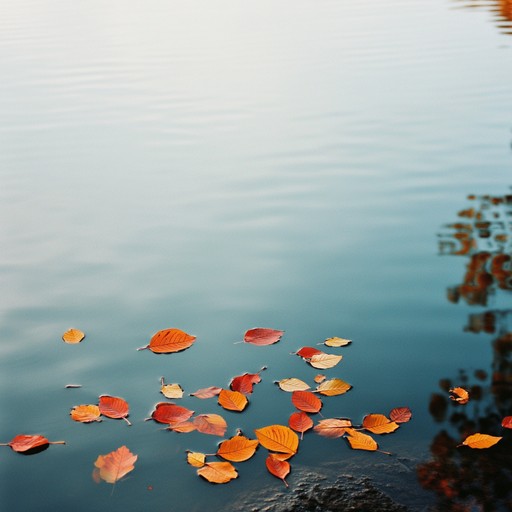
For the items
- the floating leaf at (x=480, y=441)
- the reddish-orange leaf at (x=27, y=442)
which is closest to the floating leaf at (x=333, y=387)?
the floating leaf at (x=480, y=441)

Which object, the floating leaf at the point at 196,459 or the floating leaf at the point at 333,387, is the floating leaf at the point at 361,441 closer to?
the floating leaf at the point at 333,387

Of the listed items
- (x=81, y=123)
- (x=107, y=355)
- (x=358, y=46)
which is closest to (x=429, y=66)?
(x=358, y=46)

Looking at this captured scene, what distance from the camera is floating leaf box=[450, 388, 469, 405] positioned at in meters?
3.03

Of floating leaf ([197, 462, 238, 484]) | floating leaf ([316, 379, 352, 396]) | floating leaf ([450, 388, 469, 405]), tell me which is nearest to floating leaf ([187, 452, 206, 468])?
floating leaf ([197, 462, 238, 484])

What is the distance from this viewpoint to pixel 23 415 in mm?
3080

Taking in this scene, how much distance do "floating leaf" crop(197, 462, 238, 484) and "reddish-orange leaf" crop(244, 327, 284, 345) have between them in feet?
3.12

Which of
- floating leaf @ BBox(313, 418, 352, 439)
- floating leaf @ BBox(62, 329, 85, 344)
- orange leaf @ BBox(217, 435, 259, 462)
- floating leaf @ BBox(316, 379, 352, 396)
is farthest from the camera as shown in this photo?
floating leaf @ BBox(62, 329, 85, 344)

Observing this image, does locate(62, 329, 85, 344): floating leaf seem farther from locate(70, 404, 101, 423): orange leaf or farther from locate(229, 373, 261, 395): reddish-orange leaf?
locate(229, 373, 261, 395): reddish-orange leaf

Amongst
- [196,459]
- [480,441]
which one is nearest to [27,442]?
[196,459]

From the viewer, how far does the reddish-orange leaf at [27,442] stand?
9.37ft

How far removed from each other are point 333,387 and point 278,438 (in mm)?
442

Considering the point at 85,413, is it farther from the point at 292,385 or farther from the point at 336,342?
the point at 336,342

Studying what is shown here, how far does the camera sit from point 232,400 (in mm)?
3047

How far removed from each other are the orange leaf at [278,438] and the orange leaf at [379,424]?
309mm
